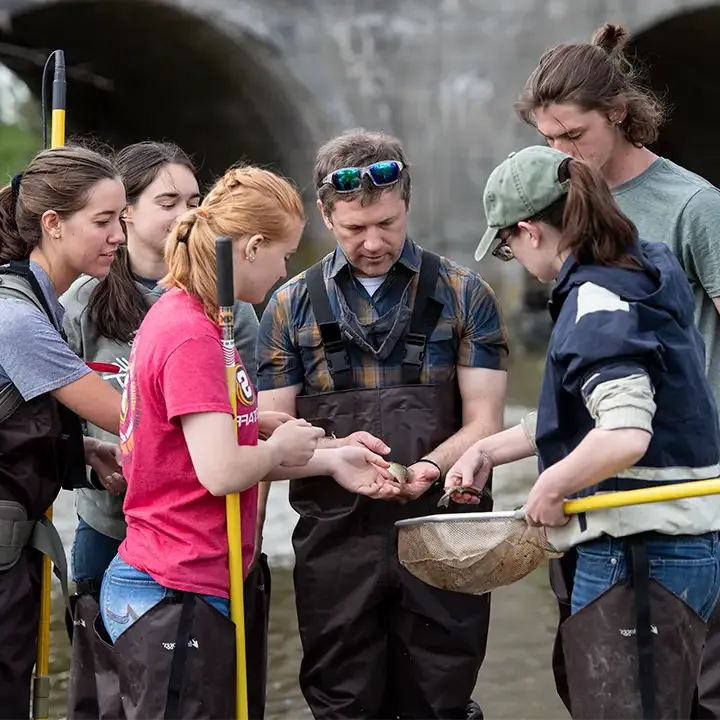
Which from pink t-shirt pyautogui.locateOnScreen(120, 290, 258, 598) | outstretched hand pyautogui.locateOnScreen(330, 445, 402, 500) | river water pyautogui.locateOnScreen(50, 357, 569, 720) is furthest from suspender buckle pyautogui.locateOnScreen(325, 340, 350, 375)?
river water pyautogui.locateOnScreen(50, 357, 569, 720)

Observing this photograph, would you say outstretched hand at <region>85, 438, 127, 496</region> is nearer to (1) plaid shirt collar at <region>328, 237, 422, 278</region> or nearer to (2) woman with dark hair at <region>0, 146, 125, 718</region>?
(2) woman with dark hair at <region>0, 146, 125, 718</region>

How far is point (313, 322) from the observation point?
364cm

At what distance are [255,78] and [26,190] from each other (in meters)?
10.3

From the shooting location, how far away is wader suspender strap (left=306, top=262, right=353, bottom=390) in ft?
11.8

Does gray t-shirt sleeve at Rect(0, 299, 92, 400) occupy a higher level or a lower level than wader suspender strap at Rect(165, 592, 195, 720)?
higher

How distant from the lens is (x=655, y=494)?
269 centimetres

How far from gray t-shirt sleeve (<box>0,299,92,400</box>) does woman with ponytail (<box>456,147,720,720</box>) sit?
45.9 inches

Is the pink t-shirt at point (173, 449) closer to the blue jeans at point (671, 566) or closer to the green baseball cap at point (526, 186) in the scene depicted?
the green baseball cap at point (526, 186)

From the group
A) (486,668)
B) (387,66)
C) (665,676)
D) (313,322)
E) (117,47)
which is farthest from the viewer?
(117,47)

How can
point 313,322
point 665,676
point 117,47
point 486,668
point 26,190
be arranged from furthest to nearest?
point 117,47 → point 486,668 → point 313,322 → point 26,190 → point 665,676

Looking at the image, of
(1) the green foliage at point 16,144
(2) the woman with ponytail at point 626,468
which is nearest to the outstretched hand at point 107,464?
(2) the woman with ponytail at point 626,468

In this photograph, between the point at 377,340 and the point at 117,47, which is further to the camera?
the point at 117,47

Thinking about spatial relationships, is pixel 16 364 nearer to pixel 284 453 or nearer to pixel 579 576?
pixel 284 453

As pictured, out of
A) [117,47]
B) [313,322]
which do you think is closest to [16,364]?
[313,322]
